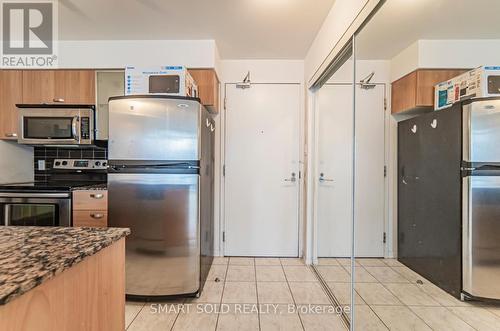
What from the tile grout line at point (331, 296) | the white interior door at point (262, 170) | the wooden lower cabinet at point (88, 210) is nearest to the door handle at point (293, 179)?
the white interior door at point (262, 170)

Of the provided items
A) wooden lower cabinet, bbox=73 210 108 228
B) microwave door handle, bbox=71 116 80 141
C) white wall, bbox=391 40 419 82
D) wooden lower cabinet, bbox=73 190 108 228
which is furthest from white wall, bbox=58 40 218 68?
white wall, bbox=391 40 419 82

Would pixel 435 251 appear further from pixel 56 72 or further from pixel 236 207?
pixel 56 72

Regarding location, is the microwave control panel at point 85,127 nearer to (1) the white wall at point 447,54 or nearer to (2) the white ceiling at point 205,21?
(2) the white ceiling at point 205,21

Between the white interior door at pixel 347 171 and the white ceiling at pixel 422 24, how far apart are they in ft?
1.07

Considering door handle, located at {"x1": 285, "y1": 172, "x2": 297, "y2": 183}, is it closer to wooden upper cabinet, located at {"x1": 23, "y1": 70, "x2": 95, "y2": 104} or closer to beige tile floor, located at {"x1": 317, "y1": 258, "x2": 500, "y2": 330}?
beige tile floor, located at {"x1": 317, "y1": 258, "x2": 500, "y2": 330}

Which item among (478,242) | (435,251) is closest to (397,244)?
(435,251)

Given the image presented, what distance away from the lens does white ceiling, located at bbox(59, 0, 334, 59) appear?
2.11 m

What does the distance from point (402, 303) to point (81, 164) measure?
10.9 feet

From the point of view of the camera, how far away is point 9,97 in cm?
275

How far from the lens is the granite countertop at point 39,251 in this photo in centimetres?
52

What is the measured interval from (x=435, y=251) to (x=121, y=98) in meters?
2.42

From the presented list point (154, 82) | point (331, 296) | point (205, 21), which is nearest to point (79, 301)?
point (154, 82)

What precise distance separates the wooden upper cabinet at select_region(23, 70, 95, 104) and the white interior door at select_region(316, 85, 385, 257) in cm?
255

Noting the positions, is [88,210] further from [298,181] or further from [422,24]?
[422,24]
